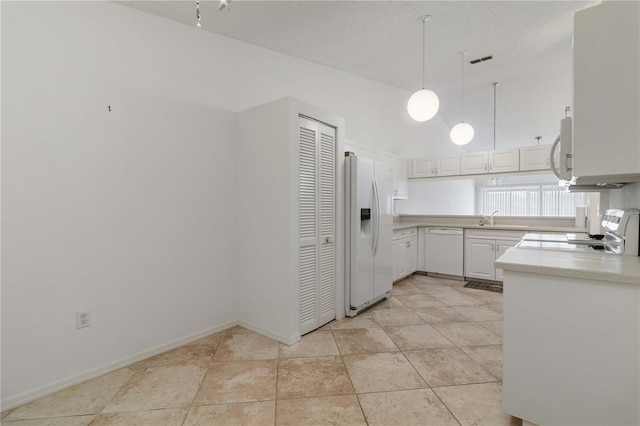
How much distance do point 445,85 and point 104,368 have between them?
524cm

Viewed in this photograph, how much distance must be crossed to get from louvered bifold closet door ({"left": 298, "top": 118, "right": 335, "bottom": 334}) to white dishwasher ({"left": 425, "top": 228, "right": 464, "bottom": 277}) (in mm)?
2511

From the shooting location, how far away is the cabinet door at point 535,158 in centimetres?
435

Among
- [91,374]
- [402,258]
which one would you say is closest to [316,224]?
[91,374]

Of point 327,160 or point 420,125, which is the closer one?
point 327,160

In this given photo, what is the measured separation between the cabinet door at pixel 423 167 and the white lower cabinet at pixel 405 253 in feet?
3.73

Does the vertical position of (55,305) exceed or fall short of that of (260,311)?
it exceeds it

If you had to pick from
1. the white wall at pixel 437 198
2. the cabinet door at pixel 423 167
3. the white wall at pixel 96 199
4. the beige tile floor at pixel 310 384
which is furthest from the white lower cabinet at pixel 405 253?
the white wall at pixel 96 199

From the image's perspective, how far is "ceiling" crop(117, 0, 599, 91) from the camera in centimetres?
Answer: 259

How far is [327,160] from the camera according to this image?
287 centimetres

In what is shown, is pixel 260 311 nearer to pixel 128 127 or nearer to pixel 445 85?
pixel 128 127

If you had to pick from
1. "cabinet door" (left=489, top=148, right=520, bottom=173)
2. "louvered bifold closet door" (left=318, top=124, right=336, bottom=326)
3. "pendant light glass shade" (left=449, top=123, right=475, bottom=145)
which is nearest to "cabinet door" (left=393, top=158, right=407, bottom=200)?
"pendant light glass shade" (left=449, top=123, right=475, bottom=145)

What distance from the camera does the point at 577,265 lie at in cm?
140

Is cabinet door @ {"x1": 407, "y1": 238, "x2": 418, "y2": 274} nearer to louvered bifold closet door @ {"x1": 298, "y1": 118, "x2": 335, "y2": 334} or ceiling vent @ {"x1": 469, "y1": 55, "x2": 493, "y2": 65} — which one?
louvered bifold closet door @ {"x1": 298, "y1": 118, "x2": 335, "y2": 334}

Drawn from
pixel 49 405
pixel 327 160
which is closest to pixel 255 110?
pixel 327 160
